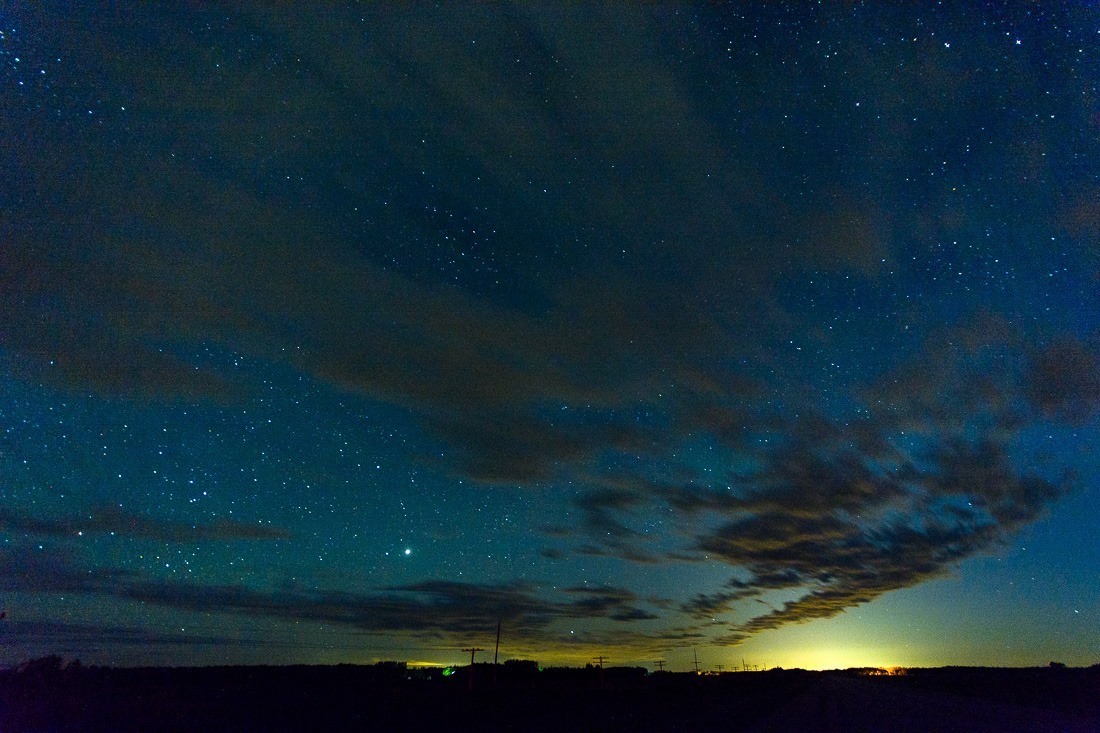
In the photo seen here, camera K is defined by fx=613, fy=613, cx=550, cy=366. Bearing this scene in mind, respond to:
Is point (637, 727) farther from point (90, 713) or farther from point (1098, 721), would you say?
point (90, 713)

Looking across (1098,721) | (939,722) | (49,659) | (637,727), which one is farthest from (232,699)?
(49,659)

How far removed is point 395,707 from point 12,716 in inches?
764

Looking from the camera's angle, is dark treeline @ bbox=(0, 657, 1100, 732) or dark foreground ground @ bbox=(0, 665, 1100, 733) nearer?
dark foreground ground @ bbox=(0, 665, 1100, 733)

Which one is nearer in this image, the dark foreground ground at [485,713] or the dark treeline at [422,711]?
the dark foreground ground at [485,713]

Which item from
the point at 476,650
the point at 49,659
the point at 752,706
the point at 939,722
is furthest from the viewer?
the point at 49,659

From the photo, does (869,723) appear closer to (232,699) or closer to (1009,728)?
(1009,728)

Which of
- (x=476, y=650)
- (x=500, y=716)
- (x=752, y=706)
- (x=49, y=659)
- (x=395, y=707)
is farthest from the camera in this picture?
(x=49, y=659)

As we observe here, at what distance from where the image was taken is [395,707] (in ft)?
124

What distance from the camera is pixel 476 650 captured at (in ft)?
239

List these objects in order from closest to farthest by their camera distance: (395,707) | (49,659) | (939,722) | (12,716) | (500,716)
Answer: (939,722) < (12,716) < (500,716) < (395,707) < (49,659)

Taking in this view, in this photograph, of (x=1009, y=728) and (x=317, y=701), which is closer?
(x=1009, y=728)

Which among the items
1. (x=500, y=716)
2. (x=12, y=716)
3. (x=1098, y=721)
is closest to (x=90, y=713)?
(x=12, y=716)

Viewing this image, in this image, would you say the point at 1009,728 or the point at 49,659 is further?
the point at 49,659

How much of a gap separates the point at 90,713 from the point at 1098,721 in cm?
5129
